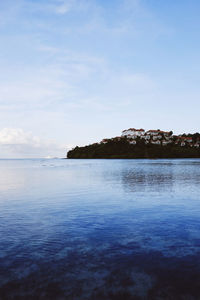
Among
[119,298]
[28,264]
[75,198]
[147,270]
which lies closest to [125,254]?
[147,270]

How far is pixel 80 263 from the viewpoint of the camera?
10.7m

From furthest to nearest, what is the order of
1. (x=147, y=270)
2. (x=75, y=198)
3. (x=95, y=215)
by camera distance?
(x=75, y=198)
(x=95, y=215)
(x=147, y=270)

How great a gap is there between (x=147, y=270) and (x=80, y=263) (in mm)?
3091

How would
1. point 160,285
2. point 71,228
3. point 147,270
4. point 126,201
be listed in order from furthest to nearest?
point 126,201
point 71,228
point 147,270
point 160,285

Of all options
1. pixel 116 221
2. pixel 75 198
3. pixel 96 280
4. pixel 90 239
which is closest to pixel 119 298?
pixel 96 280

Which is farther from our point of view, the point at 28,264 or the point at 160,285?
the point at 28,264

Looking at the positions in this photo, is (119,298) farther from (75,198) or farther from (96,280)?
(75,198)

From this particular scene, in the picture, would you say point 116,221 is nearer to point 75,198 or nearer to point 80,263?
point 80,263

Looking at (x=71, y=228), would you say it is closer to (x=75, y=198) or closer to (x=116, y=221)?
(x=116, y=221)

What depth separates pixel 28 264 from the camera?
10.6 meters

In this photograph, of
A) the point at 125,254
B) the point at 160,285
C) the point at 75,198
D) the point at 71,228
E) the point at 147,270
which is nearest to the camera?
the point at 160,285

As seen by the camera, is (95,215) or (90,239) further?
(95,215)

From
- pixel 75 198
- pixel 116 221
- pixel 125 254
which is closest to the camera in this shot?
pixel 125 254

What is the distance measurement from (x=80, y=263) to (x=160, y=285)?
3.76 metres
